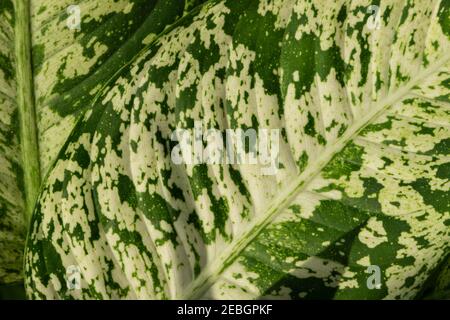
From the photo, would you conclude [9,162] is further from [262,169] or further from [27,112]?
[262,169]

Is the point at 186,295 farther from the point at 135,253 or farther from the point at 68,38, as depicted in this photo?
the point at 68,38

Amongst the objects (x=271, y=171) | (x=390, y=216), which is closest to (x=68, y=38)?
(x=271, y=171)

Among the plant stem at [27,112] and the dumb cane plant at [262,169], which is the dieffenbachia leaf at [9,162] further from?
the dumb cane plant at [262,169]

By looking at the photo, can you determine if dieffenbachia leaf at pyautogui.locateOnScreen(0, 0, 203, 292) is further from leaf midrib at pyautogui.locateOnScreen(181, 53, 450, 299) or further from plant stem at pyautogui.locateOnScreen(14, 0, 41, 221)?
leaf midrib at pyautogui.locateOnScreen(181, 53, 450, 299)

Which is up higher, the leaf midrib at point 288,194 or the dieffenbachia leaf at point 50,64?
the dieffenbachia leaf at point 50,64

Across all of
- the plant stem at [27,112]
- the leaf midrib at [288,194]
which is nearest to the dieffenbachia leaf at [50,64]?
the plant stem at [27,112]

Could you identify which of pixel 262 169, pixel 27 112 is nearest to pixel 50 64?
pixel 27 112
